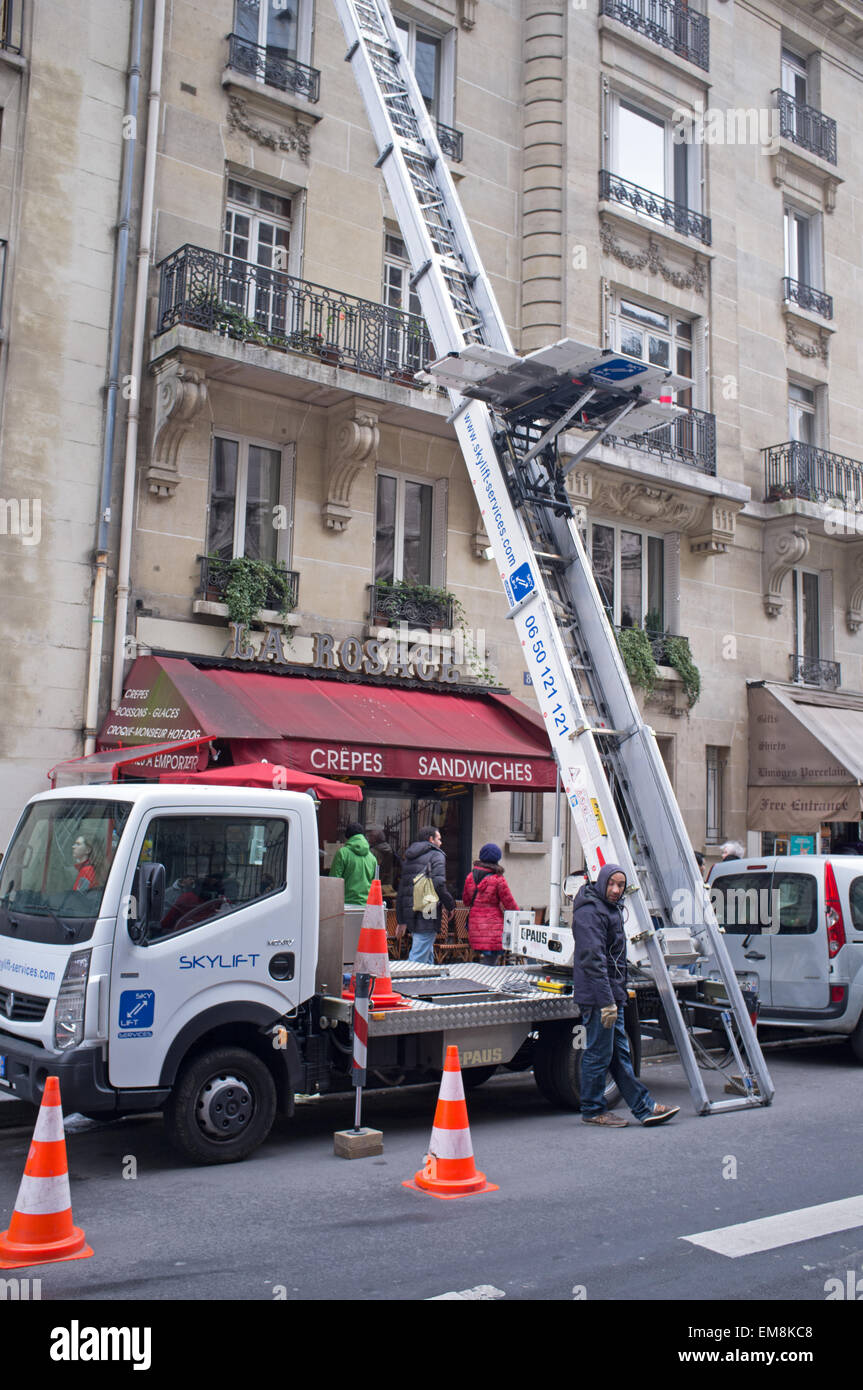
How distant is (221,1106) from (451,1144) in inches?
56.2

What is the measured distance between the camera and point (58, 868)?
7125 millimetres

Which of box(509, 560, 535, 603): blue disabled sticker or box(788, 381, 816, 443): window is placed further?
box(788, 381, 816, 443): window

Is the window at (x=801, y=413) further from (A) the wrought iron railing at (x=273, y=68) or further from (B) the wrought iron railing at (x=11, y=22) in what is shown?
(B) the wrought iron railing at (x=11, y=22)

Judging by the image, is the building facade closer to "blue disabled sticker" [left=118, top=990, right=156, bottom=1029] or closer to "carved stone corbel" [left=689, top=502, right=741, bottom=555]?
"carved stone corbel" [left=689, top=502, right=741, bottom=555]

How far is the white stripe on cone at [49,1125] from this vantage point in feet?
17.2

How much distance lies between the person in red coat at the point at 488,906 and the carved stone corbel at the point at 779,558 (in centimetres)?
1092

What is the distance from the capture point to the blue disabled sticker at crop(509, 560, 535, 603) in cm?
910

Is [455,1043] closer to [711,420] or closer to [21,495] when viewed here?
[21,495]

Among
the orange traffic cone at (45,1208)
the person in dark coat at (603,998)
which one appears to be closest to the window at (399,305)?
the person in dark coat at (603,998)

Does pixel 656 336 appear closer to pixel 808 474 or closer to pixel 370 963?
pixel 808 474

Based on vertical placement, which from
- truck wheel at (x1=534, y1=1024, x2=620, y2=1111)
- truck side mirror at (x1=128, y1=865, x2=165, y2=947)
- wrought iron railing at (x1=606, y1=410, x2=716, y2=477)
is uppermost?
wrought iron railing at (x1=606, y1=410, x2=716, y2=477)

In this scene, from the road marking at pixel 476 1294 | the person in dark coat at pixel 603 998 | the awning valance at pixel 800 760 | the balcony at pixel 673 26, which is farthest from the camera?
the balcony at pixel 673 26

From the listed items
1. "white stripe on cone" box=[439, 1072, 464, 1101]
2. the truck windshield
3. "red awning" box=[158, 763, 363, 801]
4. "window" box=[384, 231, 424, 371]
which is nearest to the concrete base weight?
"white stripe on cone" box=[439, 1072, 464, 1101]

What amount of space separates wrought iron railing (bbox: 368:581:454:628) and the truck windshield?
7945 mm
